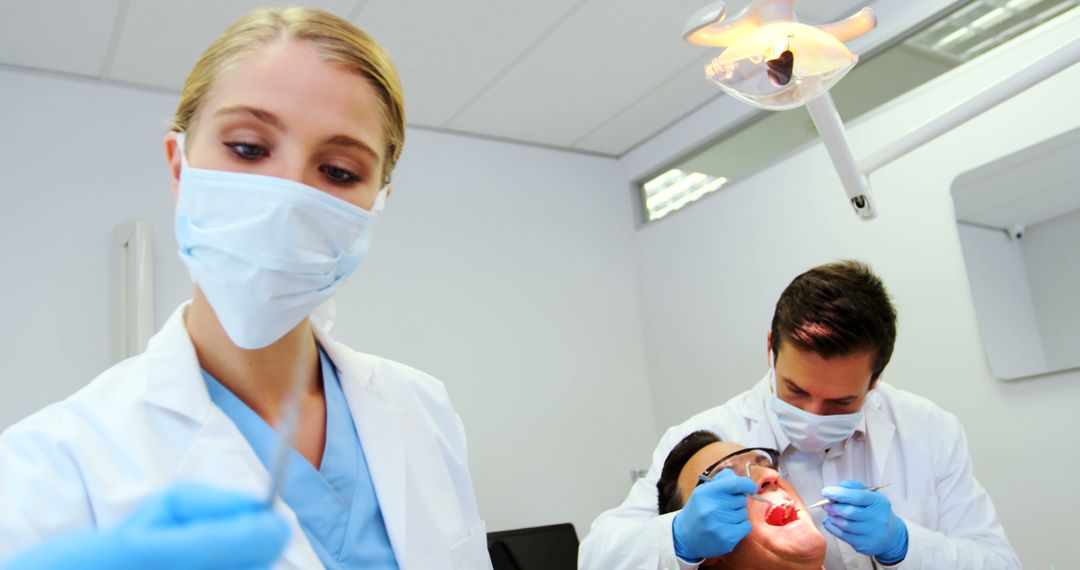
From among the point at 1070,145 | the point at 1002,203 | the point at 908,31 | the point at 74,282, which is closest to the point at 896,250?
the point at 1002,203

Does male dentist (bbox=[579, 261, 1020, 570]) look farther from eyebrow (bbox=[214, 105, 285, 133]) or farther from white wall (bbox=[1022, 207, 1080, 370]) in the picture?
eyebrow (bbox=[214, 105, 285, 133])

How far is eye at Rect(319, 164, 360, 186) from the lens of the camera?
91 cm

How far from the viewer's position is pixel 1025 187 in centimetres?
241

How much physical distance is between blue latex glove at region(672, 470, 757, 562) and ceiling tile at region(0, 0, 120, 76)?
7.67ft

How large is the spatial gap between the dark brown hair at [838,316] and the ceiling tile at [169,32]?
5.83 ft

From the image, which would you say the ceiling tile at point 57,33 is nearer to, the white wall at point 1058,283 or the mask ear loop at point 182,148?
the mask ear loop at point 182,148

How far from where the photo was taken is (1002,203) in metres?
2.47

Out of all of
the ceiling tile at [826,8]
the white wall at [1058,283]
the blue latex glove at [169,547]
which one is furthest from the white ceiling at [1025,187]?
the blue latex glove at [169,547]

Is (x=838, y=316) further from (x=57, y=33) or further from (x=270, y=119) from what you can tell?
(x=57, y=33)

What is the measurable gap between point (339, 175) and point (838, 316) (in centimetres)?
122

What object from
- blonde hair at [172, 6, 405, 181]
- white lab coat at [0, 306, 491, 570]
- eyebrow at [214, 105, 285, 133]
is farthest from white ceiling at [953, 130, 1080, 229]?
eyebrow at [214, 105, 285, 133]

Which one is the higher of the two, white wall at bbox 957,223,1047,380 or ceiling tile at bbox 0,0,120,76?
ceiling tile at bbox 0,0,120,76

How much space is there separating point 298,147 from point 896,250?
248 cm

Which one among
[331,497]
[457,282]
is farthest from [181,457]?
[457,282]
